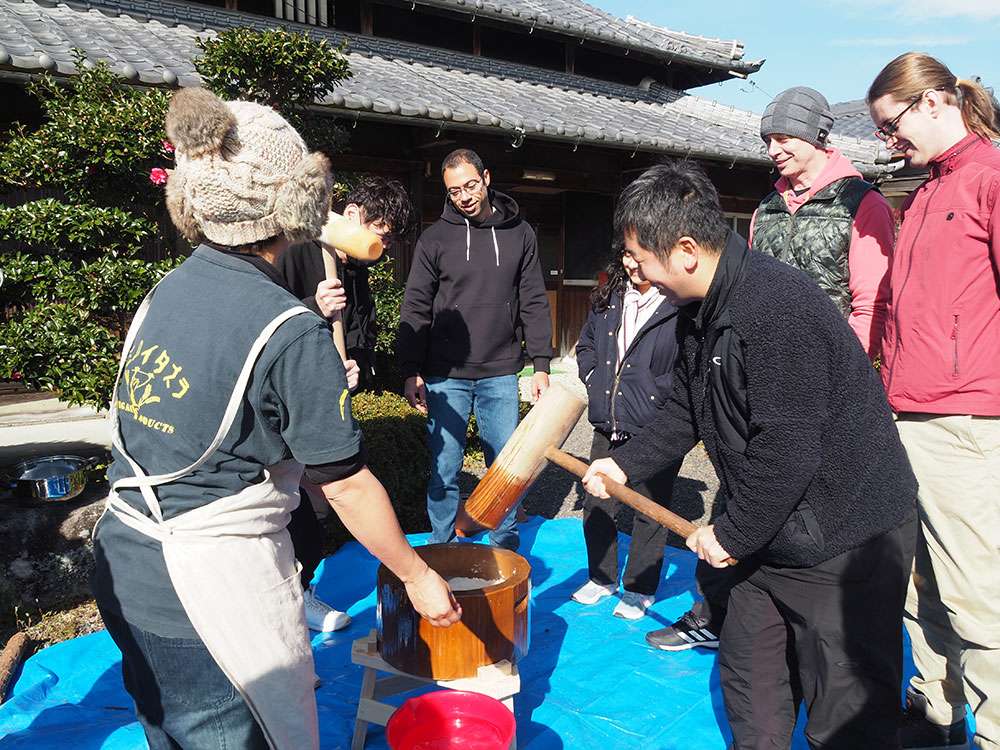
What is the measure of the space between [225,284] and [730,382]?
125 centimetres

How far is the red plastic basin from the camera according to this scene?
2.19m

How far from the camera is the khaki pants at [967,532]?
2.36 m

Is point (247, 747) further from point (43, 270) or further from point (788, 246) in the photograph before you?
point (43, 270)

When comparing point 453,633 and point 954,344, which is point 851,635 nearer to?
point 954,344

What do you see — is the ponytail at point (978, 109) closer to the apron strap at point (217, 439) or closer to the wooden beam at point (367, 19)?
the apron strap at point (217, 439)

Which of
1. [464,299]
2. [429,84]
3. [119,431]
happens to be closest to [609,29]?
[429,84]

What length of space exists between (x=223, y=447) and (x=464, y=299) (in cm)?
267

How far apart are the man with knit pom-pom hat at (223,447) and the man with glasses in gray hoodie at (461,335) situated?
2446 millimetres

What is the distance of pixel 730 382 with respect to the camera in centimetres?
192

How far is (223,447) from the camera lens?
1.49m

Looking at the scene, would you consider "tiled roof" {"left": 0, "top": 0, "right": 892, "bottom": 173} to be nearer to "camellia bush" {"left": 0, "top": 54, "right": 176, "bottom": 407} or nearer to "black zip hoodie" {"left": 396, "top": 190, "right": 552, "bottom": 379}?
"camellia bush" {"left": 0, "top": 54, "right": 176, "bottom": 407}

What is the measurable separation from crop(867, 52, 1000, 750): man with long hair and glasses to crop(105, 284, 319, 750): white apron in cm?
204

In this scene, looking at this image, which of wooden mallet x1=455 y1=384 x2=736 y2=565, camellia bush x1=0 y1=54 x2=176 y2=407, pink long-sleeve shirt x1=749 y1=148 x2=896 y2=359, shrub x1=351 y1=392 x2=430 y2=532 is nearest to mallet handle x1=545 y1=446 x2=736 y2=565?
wooden mallet x1=455 y1=384 x2=736 y2=565

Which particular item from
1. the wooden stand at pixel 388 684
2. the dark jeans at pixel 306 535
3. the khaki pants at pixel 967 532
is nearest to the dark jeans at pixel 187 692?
the wooden stand at pixel 388 684
